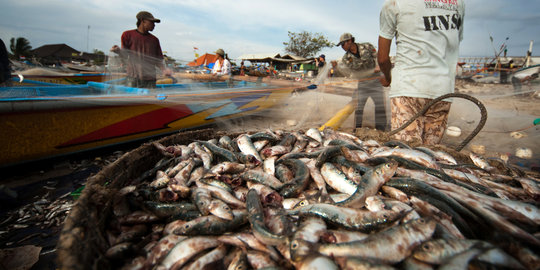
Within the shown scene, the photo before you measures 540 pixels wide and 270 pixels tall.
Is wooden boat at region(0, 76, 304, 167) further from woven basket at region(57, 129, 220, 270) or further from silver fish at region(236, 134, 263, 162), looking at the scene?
woven basket at region(57, 129, 220, 270)

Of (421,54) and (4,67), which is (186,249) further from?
(4,67)

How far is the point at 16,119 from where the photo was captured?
4.07m

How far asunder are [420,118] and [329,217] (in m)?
2.85

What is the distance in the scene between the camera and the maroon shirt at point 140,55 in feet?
17.6

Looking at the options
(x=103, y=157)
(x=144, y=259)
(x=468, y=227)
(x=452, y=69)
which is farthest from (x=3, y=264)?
(x=452, y=69)

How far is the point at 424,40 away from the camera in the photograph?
3262 millimetres

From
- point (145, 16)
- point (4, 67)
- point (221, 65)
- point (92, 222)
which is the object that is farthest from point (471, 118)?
point (4, 67)

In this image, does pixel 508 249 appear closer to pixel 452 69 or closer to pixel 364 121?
pixel 452 69

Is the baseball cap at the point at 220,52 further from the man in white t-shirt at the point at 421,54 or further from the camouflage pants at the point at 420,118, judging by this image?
the camouflage pants at the point at 420,118

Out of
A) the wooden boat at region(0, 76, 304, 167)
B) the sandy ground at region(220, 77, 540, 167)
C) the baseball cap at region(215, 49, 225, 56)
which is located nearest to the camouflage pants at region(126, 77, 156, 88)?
the wooden boat at region(0, 76, 304, 167)

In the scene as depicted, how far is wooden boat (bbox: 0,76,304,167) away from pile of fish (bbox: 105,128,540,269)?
3.17 m

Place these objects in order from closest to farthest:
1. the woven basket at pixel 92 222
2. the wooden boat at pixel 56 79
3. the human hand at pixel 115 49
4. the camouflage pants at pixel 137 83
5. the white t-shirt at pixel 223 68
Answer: the woven basket at pixel 92 222 → the human hand at pixel 115 49 → the camouflage pants at pixel 137 83 → the wooden boat at pixel 56 79 → the white t-shirt at pixel 223 68

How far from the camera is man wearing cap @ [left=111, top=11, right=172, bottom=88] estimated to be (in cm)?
535

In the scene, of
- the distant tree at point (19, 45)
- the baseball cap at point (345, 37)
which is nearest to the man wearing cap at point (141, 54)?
the baseball cap at point (345, 37)
